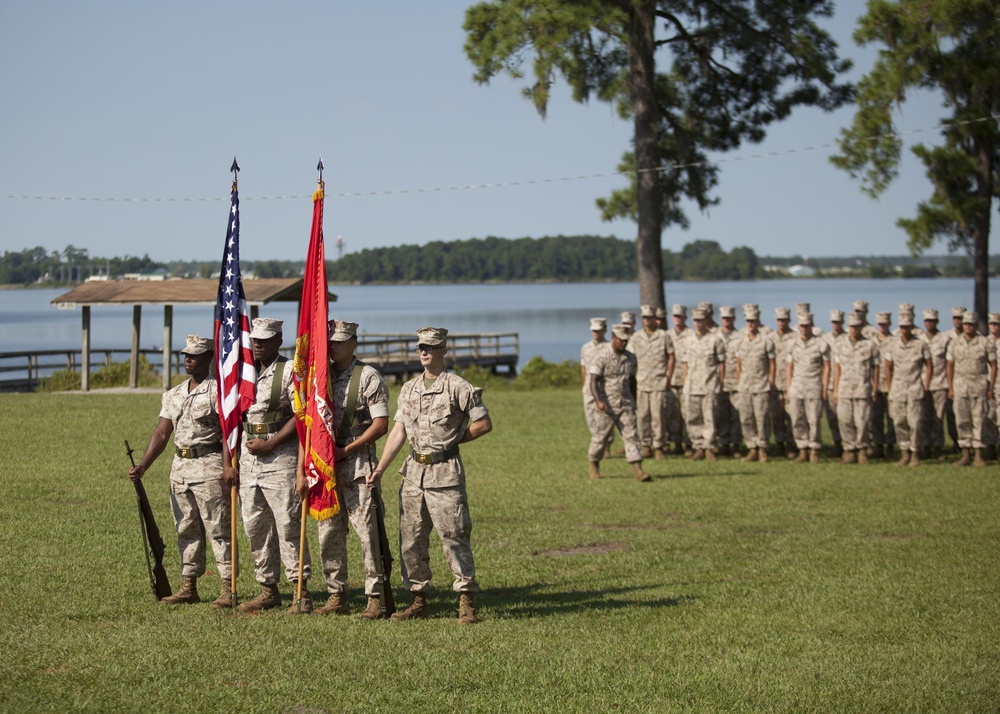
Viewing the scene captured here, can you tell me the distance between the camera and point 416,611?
830 cm

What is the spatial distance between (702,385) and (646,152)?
957 cm

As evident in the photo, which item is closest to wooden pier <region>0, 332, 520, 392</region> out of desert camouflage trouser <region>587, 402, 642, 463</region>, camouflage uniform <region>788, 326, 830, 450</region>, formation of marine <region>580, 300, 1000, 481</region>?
formation of marine <region>580, 300, 1000, 481</region>

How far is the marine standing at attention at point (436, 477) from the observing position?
26.9ft

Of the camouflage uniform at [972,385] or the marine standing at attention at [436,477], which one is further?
the camouflage uniform at [972,385]

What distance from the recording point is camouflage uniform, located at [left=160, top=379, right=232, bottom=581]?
861 cm

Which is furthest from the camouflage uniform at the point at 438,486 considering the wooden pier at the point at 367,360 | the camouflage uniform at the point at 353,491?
the wooden pier at the point at 367,360

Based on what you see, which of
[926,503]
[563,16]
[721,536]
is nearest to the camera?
[721,536]

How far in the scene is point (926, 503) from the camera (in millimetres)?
13547

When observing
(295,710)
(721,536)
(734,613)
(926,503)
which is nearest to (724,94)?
(926,503)

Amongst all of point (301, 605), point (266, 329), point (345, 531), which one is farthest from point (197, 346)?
point (301, 605)

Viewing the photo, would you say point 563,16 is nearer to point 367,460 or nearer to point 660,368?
point 660,368

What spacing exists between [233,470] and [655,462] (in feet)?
32.3

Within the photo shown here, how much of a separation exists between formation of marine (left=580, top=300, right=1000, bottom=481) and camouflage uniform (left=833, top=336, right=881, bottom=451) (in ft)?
0.05

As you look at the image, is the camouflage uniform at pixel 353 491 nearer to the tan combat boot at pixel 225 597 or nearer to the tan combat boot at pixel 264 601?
the tan combat boot at pixel 264 601
